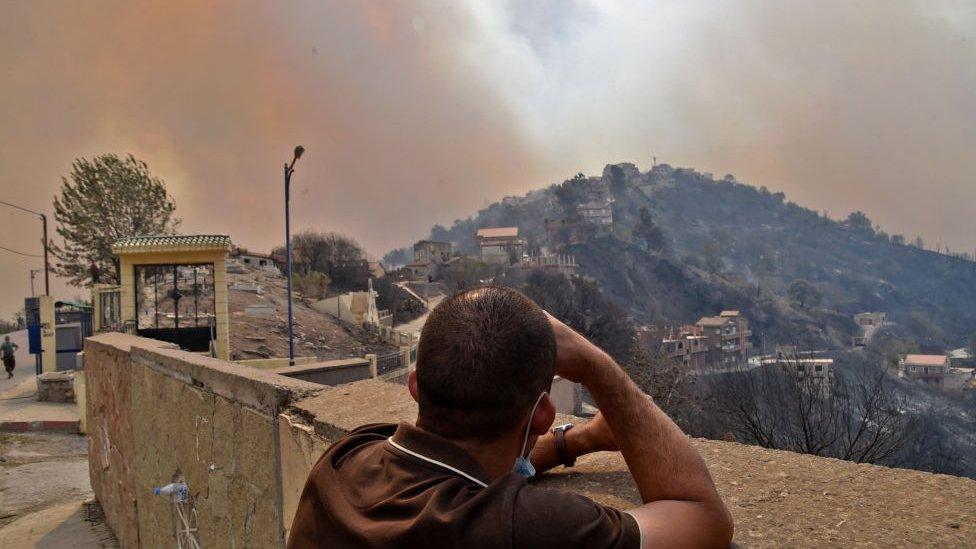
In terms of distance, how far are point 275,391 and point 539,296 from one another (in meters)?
46.8

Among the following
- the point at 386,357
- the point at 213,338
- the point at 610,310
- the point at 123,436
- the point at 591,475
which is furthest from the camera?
the point at 610,310

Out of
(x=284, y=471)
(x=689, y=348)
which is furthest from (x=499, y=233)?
(x=284, y=471)

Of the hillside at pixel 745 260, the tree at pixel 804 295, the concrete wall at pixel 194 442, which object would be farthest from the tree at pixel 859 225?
the concrete wall at pixel 194 442

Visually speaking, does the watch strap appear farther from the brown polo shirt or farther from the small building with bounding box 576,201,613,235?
the small building with bounding box 576,201,613,235

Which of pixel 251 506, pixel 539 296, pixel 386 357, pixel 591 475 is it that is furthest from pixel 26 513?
pixel 539 296

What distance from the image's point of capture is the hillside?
108 m

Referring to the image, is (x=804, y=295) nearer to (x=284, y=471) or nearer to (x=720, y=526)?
(x=284, y=471)

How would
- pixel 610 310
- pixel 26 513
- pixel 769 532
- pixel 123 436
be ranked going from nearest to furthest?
pixel 769 532 < pixel 123 436 < pixel 26 513 < pixel 610 310

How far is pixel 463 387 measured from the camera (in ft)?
3.56

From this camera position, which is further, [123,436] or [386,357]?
[386,357]

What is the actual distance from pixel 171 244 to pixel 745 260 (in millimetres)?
163676

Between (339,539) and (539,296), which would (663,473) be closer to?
(339,539)

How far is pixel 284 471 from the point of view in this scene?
2.43 meters

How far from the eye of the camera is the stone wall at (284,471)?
4.19 feet
